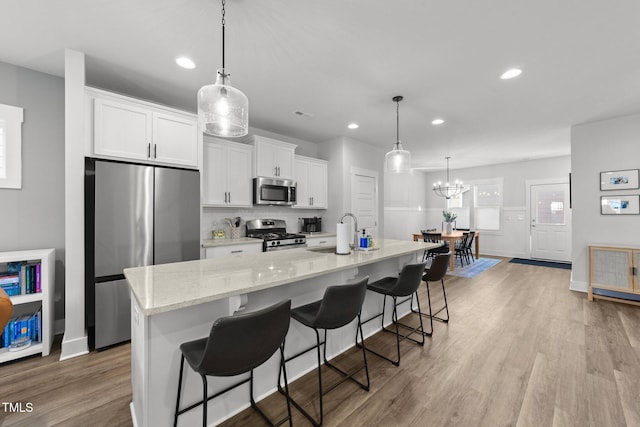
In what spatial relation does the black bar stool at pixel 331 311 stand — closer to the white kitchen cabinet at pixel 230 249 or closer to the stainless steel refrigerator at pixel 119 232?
the white kitchen cabinet at pixel 230 249

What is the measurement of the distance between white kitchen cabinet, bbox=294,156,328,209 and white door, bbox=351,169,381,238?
56 centimetres

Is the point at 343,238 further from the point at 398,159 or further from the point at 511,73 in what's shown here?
the point at 511,73

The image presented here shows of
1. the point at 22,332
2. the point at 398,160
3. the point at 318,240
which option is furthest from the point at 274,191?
the point at 22,332

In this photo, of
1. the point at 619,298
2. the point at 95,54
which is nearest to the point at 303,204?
the point at 95,54

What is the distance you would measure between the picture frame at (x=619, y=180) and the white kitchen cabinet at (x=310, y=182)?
4.29 meters

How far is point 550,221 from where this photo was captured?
6.84 m

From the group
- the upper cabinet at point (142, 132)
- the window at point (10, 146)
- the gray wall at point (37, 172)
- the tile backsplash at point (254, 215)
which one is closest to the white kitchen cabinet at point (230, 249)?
the tile backsplash at point (254, 215)

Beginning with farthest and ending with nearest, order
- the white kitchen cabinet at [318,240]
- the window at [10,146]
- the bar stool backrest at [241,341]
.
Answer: the white kitchen cabinet at [318,240]
the window at [10,146]
the bar stool backrest at [241,341]

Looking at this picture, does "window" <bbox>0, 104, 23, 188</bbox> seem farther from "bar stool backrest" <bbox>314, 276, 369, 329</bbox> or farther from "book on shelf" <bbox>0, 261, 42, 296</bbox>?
"bar stool backrest" <bbox>314, 276, 369, 329</bbox>

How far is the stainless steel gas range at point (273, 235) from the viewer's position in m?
3.84

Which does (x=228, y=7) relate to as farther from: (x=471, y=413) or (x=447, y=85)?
(x=471, y=413)

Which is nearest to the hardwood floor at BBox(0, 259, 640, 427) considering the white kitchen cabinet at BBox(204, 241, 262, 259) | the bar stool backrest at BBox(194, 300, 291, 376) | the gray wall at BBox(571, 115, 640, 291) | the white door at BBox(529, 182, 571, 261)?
the bar stool backrest at BBox(194, 300, 291, 376)

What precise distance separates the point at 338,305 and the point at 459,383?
1221 millimetres

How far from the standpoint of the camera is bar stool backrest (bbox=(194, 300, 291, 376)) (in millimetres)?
1124
